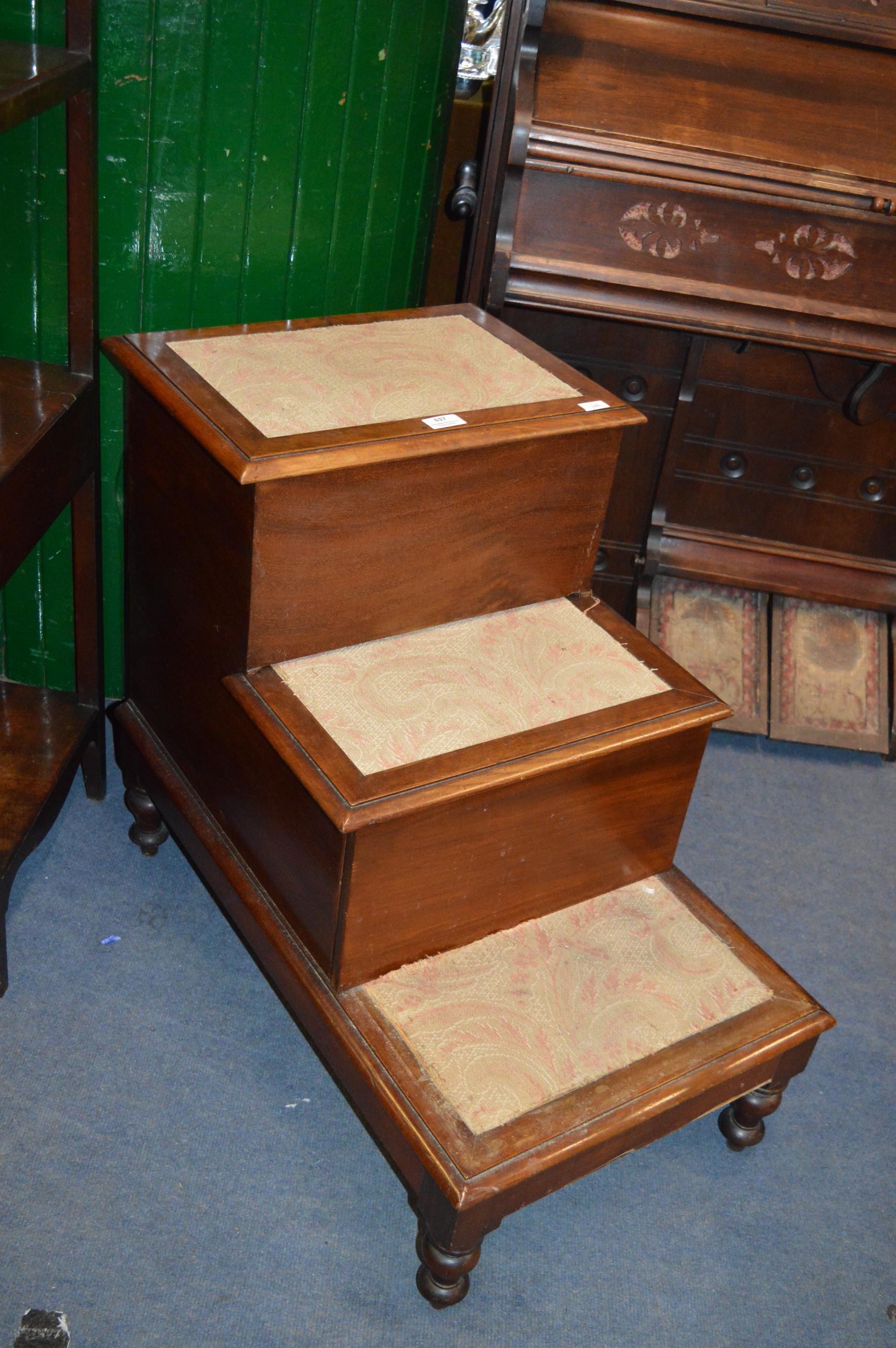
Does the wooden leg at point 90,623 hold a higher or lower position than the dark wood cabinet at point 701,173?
lower

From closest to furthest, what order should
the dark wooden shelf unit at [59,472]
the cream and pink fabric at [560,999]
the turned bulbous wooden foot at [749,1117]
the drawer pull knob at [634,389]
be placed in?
the cream and pink fabric at [560,999]
the dark wooden shelf unit at [59,472]
the turned bulbous wooden foot at [749,1117]
the drawer pull knob at [634,389]

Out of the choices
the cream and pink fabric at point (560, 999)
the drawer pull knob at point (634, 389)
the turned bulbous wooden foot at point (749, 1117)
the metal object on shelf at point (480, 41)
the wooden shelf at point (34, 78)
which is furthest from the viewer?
the drawer pull knob at point (634, 389)

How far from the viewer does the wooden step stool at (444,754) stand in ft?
4.61

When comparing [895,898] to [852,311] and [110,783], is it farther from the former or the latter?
[110,783]

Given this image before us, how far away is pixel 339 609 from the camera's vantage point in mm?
1551

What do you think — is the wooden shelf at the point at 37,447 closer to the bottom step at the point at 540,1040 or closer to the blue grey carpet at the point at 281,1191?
the bottom step at the point at 540,1040

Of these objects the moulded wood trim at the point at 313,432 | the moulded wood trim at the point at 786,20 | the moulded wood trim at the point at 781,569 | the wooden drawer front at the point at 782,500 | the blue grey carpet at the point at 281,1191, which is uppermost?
the moulded wood trim at the point at 786,20

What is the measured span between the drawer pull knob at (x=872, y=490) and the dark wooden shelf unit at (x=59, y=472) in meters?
1.58

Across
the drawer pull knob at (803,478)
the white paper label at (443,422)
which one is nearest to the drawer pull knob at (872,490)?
the drawer pull knob at (803,478)

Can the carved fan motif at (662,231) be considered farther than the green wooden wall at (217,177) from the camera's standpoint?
Yes

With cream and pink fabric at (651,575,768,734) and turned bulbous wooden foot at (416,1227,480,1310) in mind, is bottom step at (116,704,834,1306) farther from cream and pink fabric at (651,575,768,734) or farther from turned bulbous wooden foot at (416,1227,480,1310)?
cream and pink fabric at (651,575,768,734)

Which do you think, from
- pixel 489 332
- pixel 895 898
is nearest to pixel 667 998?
pixel 895 898

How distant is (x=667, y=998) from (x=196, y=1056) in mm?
677

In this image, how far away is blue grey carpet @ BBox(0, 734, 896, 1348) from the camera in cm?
146
